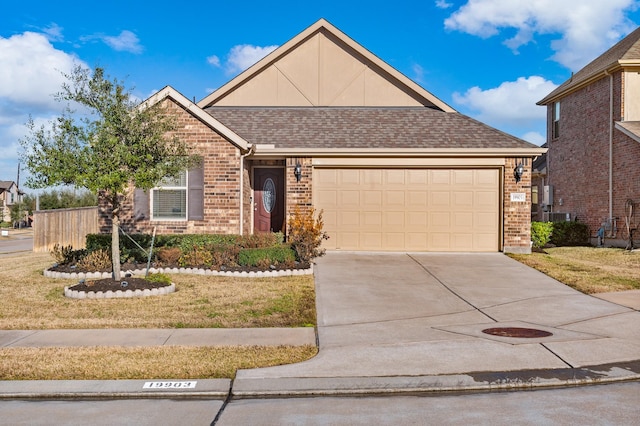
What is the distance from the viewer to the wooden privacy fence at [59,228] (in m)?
23.3

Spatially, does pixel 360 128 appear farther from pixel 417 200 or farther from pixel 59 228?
pixel 59 228

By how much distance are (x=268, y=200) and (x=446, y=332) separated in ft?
34.4

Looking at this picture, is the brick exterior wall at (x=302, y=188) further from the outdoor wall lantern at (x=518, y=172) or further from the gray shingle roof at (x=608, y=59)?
the gray shingle roof at (x=608, y=59)

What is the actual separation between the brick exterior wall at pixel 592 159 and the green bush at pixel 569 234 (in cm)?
58

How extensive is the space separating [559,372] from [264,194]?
41.2 feet

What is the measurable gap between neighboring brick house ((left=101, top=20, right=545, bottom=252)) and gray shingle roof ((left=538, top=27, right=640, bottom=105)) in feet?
21.5

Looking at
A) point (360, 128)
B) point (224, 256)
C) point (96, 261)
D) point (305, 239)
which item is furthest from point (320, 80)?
point (96, 261)

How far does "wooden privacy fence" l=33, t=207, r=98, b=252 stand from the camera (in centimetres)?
2333

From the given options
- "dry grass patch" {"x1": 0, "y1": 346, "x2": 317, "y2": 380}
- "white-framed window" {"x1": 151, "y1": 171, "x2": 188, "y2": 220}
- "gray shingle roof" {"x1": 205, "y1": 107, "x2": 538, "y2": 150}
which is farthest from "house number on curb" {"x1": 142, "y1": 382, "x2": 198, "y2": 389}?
"gray shingle roof" {"x1": 205, "y1": 107, "x2": 538, "y2": 150}

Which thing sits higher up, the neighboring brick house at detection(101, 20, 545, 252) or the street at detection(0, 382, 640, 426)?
the neighboring brick house at detection(101, 20, 545, 252)

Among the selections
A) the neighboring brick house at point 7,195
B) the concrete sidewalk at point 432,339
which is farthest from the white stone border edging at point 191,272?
the neighboring brick house at point 7,195

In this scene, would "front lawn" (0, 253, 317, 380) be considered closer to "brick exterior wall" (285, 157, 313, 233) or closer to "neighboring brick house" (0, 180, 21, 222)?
"brick exterior wall" (285, 157, 313, 233)

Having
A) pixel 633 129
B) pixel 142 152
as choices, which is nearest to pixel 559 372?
pixel 142 152

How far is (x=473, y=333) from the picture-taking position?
809 cm
